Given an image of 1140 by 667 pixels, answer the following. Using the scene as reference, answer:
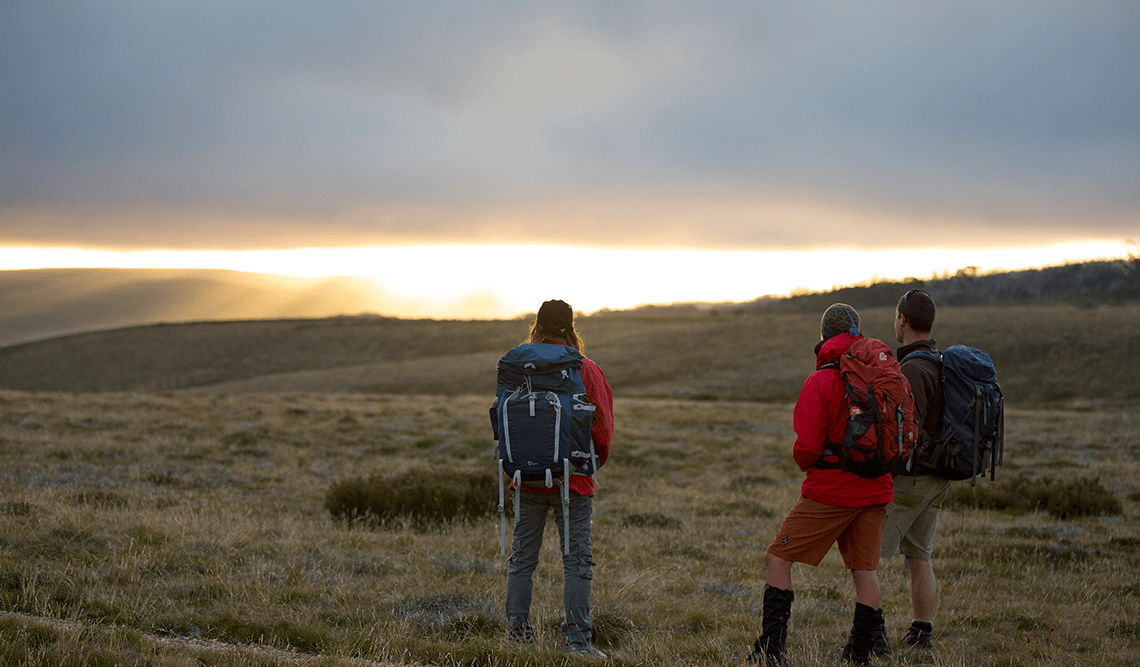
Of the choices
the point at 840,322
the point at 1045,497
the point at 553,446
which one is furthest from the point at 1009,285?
the point at 553,446

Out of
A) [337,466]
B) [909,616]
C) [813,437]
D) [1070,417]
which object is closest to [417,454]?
[337,466]

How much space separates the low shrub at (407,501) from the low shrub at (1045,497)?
735cm

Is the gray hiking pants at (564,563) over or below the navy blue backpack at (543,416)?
below

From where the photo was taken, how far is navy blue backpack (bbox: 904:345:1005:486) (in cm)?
533

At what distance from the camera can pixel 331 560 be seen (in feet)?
24.7

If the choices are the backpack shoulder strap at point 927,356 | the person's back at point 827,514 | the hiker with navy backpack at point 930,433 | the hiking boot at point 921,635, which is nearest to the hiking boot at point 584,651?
the person's back at point 827,514

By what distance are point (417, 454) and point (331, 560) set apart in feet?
32.7

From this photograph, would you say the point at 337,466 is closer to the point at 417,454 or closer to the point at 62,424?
the point at 417,454

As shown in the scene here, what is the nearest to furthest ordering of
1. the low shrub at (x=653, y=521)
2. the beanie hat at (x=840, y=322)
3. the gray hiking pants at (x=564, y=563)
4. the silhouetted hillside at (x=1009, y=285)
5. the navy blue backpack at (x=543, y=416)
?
the navy blue backpack at (x=543, y=416)
the beanie hat at (x=840, y=322)
the gray hiking pants at (x=564, y=563)
the low shrub at (x=653, y=521)
the silhouetted hillside at (x=1009, y=285)

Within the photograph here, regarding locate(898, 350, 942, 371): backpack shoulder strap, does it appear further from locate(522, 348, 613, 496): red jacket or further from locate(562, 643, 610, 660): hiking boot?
locate(562, 643, 610, 660): hiking boot

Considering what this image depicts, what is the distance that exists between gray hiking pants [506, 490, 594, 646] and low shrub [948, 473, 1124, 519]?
8985mm

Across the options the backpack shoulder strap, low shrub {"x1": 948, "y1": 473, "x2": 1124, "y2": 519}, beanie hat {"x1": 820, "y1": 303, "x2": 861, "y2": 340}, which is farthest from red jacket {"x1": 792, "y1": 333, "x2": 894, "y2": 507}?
low shrub {"x1": 948, "y1": 473, "x2": 1124, "y2": 519}

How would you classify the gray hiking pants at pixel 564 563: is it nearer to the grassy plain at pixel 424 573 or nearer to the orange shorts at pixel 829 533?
the grassy plain at pixel 424 573

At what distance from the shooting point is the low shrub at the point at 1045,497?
11.7m
